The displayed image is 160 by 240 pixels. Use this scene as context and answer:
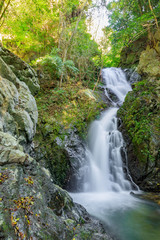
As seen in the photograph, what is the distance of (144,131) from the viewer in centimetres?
661

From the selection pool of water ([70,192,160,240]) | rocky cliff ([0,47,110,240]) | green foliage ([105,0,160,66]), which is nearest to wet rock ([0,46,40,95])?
rocky cliff ([0,47,110,240])

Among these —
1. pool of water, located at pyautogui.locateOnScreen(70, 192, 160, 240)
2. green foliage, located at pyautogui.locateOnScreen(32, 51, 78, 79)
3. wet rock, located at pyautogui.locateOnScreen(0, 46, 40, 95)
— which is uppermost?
green foliage, located at pyautogui.locateOnScreen(32, 51, 78, 79)

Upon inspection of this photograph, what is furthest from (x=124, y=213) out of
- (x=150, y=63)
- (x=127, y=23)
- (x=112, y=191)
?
(x=127, y=23)

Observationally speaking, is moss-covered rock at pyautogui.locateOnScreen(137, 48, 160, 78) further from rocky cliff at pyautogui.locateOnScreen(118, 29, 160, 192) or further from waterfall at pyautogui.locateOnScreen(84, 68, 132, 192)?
waterfall at pyautogui.locateOnScreen(84, 68, 132, 192)

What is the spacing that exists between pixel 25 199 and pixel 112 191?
4945mm

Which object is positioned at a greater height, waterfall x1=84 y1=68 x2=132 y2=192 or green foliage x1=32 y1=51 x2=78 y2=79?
green foliage x1=32 y1=51 x2=78 y2=79

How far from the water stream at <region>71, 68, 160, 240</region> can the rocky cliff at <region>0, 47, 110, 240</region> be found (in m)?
1.13

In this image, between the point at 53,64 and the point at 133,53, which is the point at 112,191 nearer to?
the point at 53,64

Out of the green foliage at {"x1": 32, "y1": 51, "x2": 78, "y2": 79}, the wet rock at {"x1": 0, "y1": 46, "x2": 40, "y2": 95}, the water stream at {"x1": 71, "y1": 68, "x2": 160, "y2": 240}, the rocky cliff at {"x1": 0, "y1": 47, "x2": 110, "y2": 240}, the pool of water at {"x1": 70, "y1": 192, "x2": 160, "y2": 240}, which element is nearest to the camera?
the rocky cliff at {"x1": 0, "y1": 47, "x2": 110, "y2": 240}

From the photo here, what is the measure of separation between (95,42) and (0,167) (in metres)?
11.5

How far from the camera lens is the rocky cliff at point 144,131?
603cm

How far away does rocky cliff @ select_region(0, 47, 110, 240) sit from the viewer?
1.86m

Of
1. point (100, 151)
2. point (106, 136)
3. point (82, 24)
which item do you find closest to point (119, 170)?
point (100, 151)

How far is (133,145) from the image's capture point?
22.6ft
